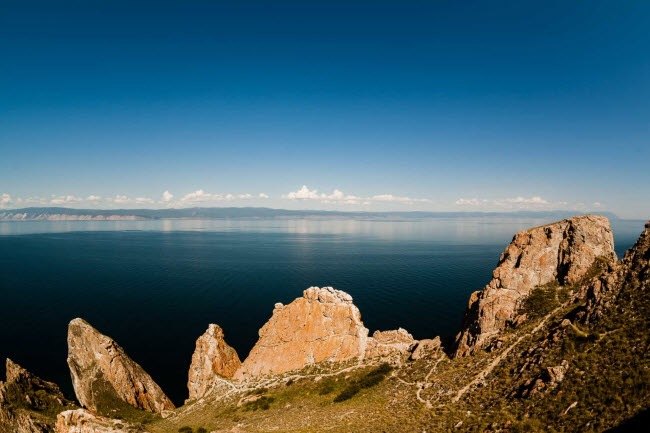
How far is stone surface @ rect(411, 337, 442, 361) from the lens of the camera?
47.2 m

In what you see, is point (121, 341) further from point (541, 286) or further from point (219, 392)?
point (541, 286)

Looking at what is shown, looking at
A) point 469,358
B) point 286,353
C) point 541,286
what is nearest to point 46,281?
point 286,353

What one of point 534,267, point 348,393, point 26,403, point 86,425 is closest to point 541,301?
point 534,267

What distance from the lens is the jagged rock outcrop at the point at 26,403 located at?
132ft

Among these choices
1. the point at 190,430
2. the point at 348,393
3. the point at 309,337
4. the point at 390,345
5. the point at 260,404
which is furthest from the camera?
the point at 309,337

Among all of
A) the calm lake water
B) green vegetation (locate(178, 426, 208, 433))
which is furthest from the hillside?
the calm lake water

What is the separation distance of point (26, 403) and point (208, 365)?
27389 millimetres

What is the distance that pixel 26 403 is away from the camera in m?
47.8

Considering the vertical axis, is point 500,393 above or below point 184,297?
above

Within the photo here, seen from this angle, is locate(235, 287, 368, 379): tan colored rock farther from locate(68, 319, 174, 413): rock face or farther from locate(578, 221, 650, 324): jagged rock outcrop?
locate(578, 221, 650, 324): jagged rock outcrop

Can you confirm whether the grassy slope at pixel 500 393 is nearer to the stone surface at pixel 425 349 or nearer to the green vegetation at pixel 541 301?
the green vegetation at pixel 541 301

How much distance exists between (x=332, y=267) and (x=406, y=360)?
121 metres

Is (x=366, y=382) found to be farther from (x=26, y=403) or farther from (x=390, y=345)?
(x=26, y=403)

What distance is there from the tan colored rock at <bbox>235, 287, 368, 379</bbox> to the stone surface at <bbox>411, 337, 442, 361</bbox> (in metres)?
10.1
